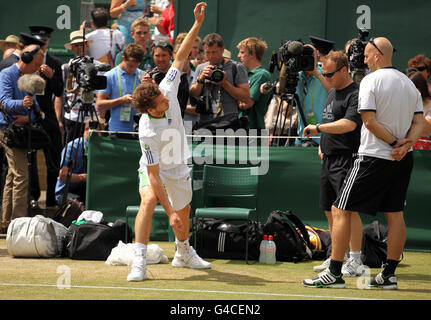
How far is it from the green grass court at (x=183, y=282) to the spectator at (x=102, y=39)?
4.04 metres

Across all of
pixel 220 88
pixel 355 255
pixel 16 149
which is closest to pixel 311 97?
pixel 220 88

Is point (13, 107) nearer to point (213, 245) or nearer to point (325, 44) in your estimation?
point (213, 245)

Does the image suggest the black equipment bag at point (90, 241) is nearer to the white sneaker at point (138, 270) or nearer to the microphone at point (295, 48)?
the white sneaker at point (138, 270)

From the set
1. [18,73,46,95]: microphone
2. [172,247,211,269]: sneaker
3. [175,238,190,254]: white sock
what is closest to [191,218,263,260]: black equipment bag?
[172,247,211,269]: sneaker

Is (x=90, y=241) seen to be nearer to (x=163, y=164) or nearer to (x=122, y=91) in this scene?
(x=163, y=164)

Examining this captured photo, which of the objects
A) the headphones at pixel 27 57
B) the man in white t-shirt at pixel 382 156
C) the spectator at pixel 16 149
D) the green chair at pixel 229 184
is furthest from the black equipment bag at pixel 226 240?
the headphones at pixel 27 57

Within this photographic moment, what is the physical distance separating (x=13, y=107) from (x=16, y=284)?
11.5 ft

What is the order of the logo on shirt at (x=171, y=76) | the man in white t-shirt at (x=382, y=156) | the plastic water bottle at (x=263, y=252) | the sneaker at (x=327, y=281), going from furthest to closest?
1. the plastic water bottle at (x=263, y=252)
2. the logo on shirt at (x=171, y=76)
3. the sneaker at (x=327, y=281)
4. the man in white t-shirt at (x=382, y=156)

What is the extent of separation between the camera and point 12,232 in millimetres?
7770

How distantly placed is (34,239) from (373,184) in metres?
3.61

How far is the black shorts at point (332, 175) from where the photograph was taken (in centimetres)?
718

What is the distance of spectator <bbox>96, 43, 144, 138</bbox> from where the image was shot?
9.30 meters

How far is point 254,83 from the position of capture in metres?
9.86

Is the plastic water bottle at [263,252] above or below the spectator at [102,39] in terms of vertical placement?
below
